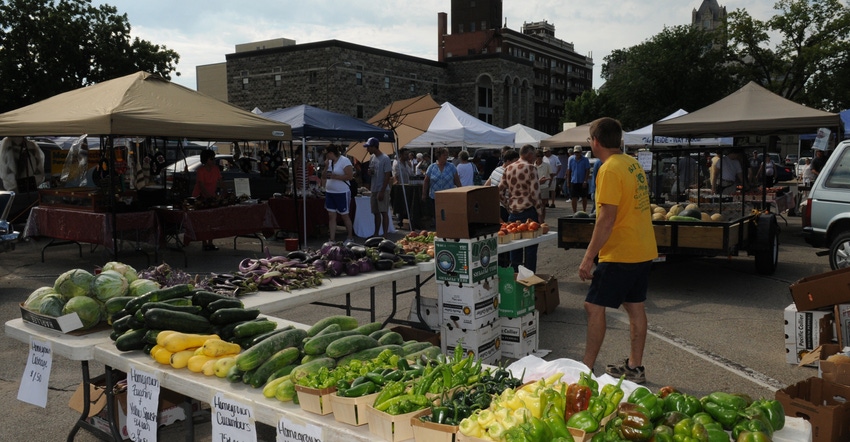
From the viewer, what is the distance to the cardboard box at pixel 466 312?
529 centimetres

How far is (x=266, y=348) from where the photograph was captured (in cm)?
310

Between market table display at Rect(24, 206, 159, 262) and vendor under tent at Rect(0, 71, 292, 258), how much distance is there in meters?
0.60

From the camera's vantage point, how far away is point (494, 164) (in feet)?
74.2

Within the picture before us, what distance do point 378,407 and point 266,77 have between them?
202 feet

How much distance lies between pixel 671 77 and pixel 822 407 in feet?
→ 184

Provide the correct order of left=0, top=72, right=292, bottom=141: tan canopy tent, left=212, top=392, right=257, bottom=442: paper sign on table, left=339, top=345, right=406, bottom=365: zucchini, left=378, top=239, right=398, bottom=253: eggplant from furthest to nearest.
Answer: left=0, top=72, right=292, bottom=141: tan canopy tent
left=378, top=239, right=398, bottom=253: eggplant
left=339, top=345, right=406, bottom=365: zucchini
left=212, top=392, right=257, bottom=442: paper sign on table

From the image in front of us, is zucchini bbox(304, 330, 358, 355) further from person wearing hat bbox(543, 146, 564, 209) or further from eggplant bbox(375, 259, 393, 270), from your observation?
person wearing hat bbox(543, 146, 564, 209)

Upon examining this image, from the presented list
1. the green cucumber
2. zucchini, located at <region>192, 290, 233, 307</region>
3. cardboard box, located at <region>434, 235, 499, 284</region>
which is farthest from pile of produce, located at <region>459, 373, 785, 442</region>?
cardboard box, located at <region>434, 235, 499, 284</region>

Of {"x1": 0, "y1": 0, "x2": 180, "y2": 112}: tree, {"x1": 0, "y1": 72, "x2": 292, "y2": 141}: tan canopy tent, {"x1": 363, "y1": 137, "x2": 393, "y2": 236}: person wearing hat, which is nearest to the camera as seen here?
{"x1": 0, "y1": 72, "x2": 292, "y2": 141}: tan canopy tent

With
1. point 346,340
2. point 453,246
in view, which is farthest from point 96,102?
point 346,340

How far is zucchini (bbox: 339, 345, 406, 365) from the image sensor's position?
3.08m

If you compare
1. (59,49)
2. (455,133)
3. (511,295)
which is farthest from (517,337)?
(59,49)

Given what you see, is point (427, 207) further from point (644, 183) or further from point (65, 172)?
point (644, 183)

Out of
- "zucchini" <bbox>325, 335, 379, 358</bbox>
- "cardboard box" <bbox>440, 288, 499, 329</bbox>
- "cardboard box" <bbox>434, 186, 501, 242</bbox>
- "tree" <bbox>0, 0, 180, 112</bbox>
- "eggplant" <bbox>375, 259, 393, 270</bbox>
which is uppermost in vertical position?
"tree" <bbox>0, 0, 180, 112</bbox>
